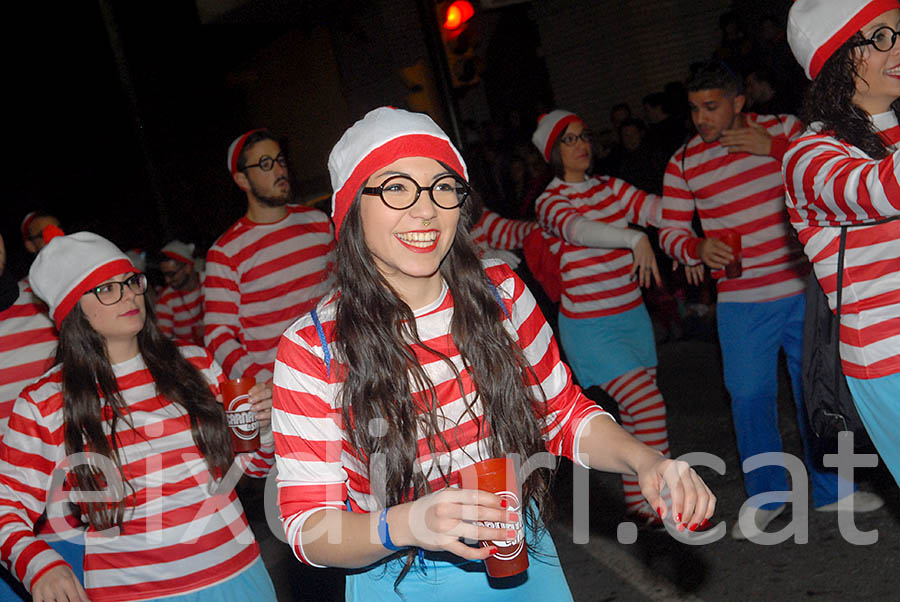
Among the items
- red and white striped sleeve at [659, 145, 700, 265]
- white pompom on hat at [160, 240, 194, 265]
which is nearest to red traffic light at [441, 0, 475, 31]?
white pompom on hat at [160, 240, 194, 265]

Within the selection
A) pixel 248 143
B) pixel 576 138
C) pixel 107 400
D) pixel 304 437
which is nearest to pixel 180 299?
pixel 248 143

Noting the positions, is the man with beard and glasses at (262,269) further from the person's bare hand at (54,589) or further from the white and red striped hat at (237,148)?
the person's bare hand at (54,589)

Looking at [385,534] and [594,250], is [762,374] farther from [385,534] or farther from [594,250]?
[385,534]

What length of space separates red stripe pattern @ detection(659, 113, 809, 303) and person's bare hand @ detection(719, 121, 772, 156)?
0.07m

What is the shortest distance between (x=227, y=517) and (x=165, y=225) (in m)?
9.41

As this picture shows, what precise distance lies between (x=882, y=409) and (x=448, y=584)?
1.57 meters

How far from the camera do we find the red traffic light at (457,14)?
8523 mm

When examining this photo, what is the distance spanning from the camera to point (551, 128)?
5562 mm

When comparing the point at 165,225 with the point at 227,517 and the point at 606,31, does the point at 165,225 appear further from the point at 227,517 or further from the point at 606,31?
the point at 227,517

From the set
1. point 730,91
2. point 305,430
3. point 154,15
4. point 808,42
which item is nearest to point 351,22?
point 154,15

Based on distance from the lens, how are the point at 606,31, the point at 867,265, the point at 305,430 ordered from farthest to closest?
the point at 606,31, the point at 867,265, the point at 305,430

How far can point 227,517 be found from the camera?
321cm

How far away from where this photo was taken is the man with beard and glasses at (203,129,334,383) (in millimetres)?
5258

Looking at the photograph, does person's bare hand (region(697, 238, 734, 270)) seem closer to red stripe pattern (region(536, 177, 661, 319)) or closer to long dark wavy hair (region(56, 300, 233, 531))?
red stripe pattern (region(536, 177, 661, 319))
